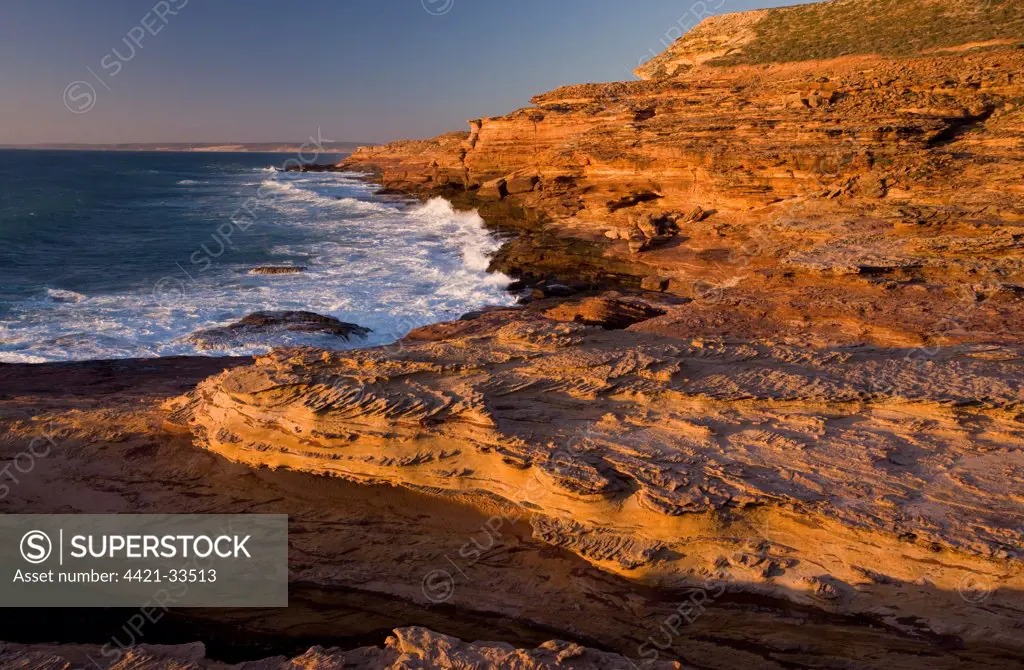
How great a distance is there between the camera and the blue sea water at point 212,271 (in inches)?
563

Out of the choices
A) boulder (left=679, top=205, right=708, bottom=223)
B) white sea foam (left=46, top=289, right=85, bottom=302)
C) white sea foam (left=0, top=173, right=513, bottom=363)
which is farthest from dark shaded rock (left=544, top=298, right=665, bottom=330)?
white sea foam (left=46, top=289, right=85, bottom=302)

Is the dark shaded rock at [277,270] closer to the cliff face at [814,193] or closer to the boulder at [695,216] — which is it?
the cliff face at [814,193]

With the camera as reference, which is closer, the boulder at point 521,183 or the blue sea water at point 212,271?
the blue sea water at point 212,271

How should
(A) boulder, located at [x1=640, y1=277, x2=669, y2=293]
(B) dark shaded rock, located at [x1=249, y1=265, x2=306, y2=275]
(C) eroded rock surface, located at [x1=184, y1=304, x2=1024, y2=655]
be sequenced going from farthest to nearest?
(B) dark shaded rock, located at [x1=249, y1=265, x2=306, y2=275], (A) boulder, located at [x1=640, y1=277, x2=669, y2=293], (C) eroded rock surface, located at [x1=184, y1=304, x2=1024, y2=655]

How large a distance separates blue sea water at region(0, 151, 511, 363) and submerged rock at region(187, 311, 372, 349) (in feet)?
0.91

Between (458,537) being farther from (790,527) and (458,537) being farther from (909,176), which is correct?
(909,176)

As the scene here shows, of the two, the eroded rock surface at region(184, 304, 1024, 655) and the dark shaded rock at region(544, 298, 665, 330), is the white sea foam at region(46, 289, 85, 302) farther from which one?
the dark shaded rock at region(544, 298, 665, 330)

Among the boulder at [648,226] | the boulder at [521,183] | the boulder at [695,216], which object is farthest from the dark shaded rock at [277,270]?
the boulder at [521,183]

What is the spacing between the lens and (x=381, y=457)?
21.5 ft

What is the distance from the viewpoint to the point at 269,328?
46.5 feet

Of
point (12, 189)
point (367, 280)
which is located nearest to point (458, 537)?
point (367, 280)

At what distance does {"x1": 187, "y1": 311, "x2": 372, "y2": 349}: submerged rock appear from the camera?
44.2ft

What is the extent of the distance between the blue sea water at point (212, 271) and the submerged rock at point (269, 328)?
0.91 ft

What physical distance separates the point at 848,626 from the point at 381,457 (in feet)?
14.6
